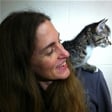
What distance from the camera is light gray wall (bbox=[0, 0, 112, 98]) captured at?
1.49 metres

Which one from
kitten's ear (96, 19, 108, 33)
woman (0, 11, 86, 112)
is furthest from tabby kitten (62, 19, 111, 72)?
woman (0, 11, 86, 112)

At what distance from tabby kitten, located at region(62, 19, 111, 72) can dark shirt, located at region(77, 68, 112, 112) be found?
0.21 feet

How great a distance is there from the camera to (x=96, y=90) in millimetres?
1352

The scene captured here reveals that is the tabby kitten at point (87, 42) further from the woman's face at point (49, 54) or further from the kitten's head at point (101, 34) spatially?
the woman's face at point (49, 54)

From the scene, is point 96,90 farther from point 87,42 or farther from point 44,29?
point 44,29

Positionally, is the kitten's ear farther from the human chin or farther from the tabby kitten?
the human chin

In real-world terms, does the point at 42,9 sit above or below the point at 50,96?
above

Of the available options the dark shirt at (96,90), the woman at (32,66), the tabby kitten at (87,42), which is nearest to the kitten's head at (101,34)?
the tabby kitten at (87,42)

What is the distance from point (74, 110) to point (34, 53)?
0.95ft

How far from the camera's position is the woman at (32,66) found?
3.18 ft

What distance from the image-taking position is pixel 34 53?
38.6 inches

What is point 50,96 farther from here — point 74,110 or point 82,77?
point 82,77

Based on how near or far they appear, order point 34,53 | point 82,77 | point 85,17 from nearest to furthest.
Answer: point 34,53 < point 82,77 < point 85,17

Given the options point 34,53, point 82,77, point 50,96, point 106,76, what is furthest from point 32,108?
point 106,76
